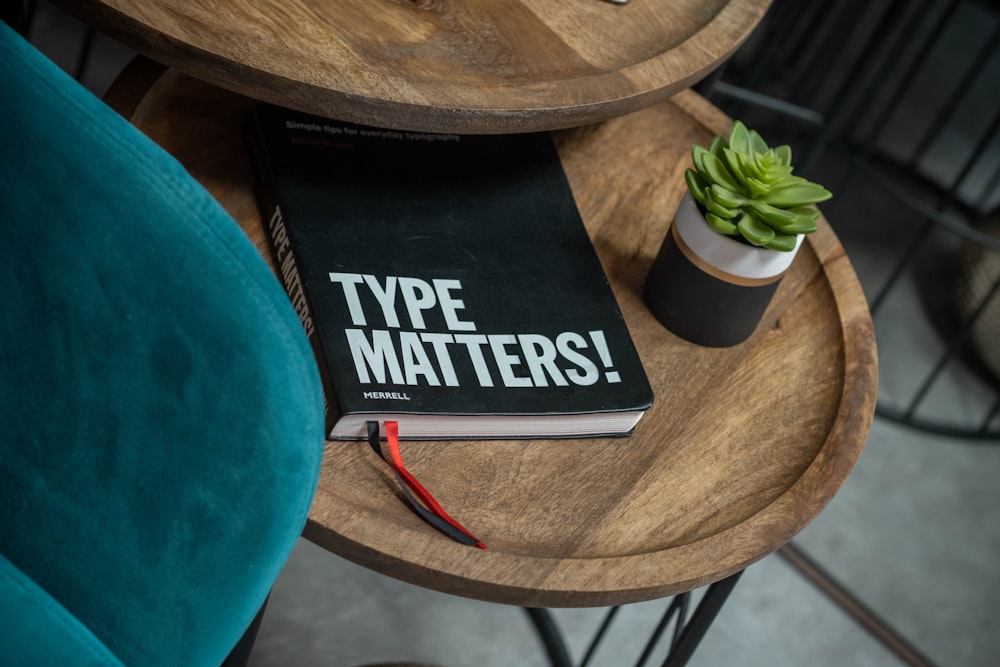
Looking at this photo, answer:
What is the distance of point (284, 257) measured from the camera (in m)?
0.74

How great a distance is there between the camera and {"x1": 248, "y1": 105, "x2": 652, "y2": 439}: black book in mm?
672

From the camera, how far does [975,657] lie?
1.41 metres

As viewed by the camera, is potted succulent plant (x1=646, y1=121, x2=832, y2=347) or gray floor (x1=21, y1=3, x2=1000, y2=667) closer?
potted succulent plant (x1=646, y1=121, x2=832, y2=347)

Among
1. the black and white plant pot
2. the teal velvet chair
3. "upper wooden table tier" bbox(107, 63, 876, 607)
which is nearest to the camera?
the teal velvet chair

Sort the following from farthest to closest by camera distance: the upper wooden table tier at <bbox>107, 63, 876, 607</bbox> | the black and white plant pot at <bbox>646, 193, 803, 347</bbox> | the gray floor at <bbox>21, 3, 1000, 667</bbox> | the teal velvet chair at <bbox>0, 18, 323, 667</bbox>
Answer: the gray floor at <bbox>21, 3, 1000, 667</bbox>, the black and white plant pot at <bbox>646, 193, 803, 347</bbox>, the upper wooden table tier at <bbox>107, 63, 876, 607</bbox>, the teal velvet chair at <bbox>0, 18, 323, 667</bbox>

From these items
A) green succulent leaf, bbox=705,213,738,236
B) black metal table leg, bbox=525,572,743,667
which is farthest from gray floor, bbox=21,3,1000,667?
green succulent leaf, bbox=705,213,738,236

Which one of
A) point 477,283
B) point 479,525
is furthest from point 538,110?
Result: point 479,525

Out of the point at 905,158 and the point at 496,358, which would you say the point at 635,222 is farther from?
the point at 905,158

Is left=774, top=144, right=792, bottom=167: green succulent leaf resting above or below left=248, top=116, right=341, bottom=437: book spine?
above

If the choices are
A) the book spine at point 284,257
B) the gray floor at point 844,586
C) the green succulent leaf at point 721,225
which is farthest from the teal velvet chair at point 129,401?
the gray floor at point 844,586

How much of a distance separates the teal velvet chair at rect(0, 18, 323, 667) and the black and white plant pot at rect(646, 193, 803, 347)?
33 centimetres

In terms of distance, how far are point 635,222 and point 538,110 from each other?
0.22 meters

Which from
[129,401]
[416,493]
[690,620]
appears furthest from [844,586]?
[129,401]

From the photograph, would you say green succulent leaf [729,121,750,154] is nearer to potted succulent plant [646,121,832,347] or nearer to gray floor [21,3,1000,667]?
potted succulent plant [646,121,832,347]
